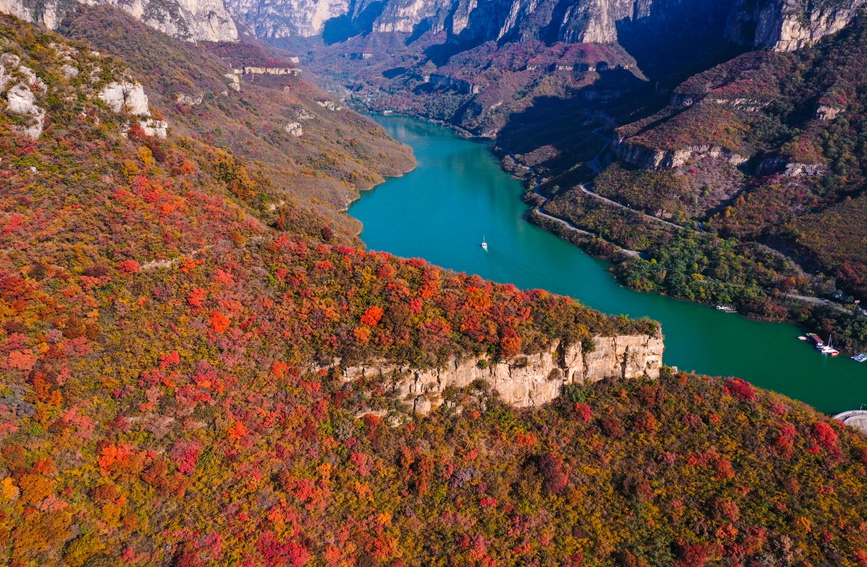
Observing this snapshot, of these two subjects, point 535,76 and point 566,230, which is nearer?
point 566,230

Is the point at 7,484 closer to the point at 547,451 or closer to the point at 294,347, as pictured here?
the point at 294,347

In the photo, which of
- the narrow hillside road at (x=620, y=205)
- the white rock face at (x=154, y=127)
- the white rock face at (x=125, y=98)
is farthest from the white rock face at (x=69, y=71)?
the narrow hillside road at (x=620, y=205)

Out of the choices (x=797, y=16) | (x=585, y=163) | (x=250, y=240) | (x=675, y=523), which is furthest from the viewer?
A: (x=585, y=163)

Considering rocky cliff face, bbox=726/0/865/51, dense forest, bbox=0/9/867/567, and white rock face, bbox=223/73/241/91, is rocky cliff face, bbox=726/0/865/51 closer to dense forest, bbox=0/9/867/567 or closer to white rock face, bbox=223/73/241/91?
dense forest, bbox=0/9/867/567

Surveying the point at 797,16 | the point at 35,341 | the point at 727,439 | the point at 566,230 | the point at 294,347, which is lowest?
the point at 566,230

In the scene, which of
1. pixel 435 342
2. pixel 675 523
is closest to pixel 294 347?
pixel 435 342

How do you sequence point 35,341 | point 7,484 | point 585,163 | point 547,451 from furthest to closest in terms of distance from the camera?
point 585,163 → point 547,451 → point 35,341 → point 7,484

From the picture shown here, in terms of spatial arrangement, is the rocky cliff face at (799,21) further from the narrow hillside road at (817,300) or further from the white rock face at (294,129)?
the white rock face at (294,129)

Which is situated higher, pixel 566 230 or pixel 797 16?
pixel 797 16
